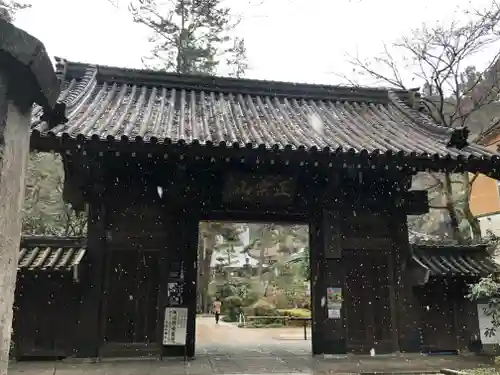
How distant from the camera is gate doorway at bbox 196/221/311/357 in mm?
22469

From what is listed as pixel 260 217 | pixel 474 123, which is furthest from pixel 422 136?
pixel 474 123

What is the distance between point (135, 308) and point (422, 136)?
7468 mm

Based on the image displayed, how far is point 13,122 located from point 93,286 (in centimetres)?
678

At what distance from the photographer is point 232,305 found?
86.8 feet

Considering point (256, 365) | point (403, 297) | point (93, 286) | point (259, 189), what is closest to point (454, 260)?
point (403, 297)

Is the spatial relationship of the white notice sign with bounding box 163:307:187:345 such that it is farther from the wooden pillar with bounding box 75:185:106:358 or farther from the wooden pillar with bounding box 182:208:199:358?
the wooden pillar with bounding box 75:185:106:358

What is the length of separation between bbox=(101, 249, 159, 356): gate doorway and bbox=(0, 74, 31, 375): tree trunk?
6433 mm

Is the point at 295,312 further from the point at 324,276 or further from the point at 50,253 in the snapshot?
the point at 50,253

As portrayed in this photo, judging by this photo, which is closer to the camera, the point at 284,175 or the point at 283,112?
the point at 284,175

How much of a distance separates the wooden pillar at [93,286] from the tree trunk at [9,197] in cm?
636

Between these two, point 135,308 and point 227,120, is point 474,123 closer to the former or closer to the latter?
point 227,120

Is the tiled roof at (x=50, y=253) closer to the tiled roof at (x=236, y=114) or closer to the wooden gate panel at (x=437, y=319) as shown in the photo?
the tiled roof at (x=236, y=114)

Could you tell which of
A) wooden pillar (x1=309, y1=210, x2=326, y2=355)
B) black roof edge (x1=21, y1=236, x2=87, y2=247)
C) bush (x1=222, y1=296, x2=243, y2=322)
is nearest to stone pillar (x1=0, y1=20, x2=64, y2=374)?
black roof edge (x1=21, y1=236, x2=87, y2=247)

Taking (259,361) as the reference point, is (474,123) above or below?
above
